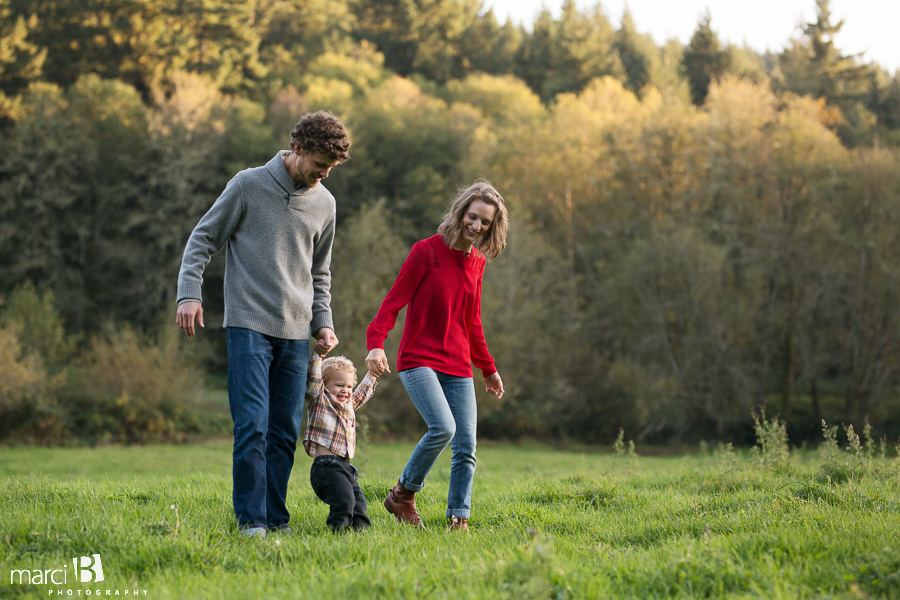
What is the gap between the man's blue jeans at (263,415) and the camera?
13.1 feet

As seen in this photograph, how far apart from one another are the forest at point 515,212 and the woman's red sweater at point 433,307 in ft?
67.0

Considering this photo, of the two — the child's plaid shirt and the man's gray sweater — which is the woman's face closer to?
the man's gray sweater

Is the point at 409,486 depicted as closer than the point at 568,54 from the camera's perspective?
Yes

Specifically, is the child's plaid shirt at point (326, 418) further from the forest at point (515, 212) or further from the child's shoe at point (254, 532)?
the forest at point (515, 212)

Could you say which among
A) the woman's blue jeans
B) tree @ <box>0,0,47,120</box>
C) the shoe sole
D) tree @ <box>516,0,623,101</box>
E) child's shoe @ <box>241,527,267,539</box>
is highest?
tree @ <box>516,0,623,101</box>

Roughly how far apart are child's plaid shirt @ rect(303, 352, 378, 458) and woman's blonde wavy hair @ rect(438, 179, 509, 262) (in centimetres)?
108

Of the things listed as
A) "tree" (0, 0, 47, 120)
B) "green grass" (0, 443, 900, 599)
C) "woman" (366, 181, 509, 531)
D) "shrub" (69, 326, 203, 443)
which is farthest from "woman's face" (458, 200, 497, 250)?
"tree" (0, 0, 47, 120)

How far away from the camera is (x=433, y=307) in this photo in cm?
466

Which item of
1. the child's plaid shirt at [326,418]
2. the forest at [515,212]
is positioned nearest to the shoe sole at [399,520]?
the child's plaid shirt at [326,418]

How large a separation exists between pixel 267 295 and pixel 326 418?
910mm

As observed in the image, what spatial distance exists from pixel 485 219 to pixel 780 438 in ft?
14.0

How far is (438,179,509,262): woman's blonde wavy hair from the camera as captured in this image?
4719 millimetres

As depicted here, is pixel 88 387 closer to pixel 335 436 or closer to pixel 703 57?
pixel 335 436

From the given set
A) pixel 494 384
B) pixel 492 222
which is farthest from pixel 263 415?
pixel 492 222
